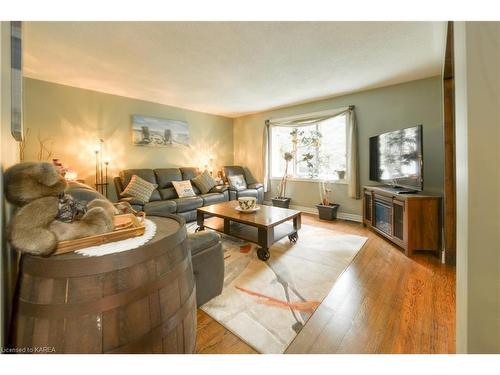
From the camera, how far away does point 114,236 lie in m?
0.69

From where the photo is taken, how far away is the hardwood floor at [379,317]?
110cm

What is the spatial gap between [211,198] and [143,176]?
125cm

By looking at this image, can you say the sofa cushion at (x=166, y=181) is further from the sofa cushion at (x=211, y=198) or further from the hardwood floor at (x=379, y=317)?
the hardwood floor at (x=379, y=317)

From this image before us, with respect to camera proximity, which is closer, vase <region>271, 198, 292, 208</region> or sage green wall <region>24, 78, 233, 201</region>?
sage green wall <region>24, 78, 233, 201</region>

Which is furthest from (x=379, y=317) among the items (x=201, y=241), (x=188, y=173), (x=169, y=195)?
(x=188, y=173)

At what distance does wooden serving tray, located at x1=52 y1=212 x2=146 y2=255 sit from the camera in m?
0.60

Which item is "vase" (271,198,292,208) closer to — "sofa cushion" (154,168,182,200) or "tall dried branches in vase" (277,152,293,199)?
"tall dried branches in vase" (277,152,293,199)

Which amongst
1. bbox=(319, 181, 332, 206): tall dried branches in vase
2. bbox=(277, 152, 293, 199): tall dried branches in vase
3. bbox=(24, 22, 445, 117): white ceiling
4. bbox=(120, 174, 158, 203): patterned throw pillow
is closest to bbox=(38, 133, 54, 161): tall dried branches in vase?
bbox=(24, 22, 445, 117): white ceiling

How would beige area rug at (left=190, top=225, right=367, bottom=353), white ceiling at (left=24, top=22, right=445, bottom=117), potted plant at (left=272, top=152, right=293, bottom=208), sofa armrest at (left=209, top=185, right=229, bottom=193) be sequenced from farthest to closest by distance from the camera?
1. potted plant at (left=272, top=152, right=293, bottom=208)
2. sofa armrest at (left=209, top=185, right=229, bottom=193)
3. white ceiling at (left=24, top=22, right=445, bottom=117)
4. beige area rug at (left=190, top=225, right=367, bottom=353)

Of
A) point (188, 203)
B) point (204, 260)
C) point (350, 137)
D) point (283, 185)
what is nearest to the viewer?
point (204, 260)

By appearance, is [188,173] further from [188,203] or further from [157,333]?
[157,333]

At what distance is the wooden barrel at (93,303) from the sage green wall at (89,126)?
3.39 metres

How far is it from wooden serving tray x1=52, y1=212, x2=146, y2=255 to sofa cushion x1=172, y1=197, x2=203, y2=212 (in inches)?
99.3
